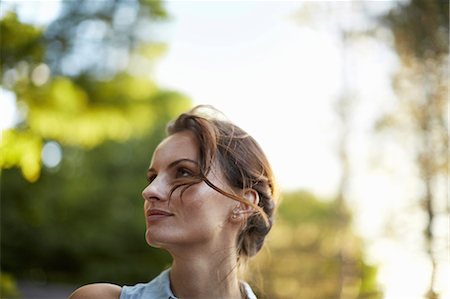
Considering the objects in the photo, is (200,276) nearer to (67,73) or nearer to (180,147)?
(180,147)

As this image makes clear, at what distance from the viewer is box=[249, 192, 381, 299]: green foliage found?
7.39 meters

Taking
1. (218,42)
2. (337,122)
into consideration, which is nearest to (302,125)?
(337,122)

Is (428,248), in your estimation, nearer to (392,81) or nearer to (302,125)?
(392,81)

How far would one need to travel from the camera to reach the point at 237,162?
1055mm

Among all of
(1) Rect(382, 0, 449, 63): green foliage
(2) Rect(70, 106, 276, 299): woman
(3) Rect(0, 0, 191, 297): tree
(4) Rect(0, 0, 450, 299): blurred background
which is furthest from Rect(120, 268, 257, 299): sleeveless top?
(3) Rect(0, 0, 191, 297): tree

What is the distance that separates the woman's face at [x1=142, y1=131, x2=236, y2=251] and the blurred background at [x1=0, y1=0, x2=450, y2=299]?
0.16 meters

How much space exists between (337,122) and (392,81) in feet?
3.76

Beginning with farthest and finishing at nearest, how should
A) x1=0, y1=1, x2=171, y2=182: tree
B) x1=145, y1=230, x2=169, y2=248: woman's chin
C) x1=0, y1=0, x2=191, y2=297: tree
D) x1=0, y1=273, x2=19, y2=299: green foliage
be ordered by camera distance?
x1=0, y1=0, x2=191, y2=297: tree
x1=0, y1=1, x2=171, y2=182: tree
x1=0, y1=273, x2=19, y2=299: green foliage
x1=145, y1=230, x2=169, y2=248: woman's chin

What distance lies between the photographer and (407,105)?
6070 millimetres

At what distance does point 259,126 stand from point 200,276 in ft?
24.4

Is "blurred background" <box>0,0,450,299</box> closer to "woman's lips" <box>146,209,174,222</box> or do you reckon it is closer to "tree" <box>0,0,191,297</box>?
"tree" <box>0,0,191,297</box>

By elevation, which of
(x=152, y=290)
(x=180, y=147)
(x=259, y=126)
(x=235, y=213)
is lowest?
(x=259, y=126)

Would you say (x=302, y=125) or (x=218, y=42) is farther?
(x=218, y=42)

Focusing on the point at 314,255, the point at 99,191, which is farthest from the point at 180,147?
the point at 99,191
